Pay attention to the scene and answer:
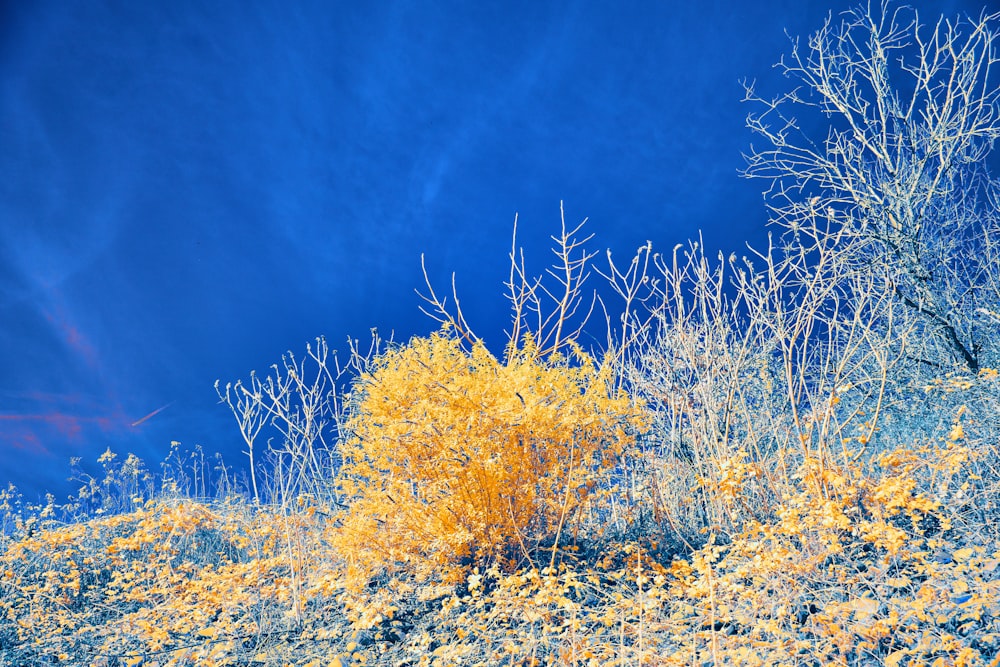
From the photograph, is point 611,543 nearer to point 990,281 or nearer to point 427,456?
point 427,456

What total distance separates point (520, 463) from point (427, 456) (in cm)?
83

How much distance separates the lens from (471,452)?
4.64 metres

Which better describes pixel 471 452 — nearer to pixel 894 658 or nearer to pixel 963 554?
pixel 894 658

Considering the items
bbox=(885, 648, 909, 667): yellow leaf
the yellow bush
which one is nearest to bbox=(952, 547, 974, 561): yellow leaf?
bbox=(885, 648, 909, 667): yellow leaf

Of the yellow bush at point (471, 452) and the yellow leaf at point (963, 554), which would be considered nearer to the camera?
the yellow leaf at point (963, 554)

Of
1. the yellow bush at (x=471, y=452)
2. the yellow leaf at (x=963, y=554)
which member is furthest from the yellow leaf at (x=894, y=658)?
the yellow bush at (x=471, y=452)

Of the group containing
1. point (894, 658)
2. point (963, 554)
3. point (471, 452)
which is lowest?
point (894, 658)

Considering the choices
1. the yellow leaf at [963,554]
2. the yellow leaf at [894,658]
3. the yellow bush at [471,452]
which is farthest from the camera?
the yellow bush at [471,452]

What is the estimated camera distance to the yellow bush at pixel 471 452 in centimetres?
457

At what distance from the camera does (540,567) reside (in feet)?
16.2

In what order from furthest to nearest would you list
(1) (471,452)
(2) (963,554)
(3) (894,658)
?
(1) (471,452)
(2) (963,554)
(3) (894,658)

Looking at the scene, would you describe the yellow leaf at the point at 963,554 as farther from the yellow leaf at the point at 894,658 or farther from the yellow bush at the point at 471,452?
the yellow bush at the point at 471,452

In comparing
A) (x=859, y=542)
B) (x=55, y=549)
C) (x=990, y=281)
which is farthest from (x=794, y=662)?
(x=55, y=549)

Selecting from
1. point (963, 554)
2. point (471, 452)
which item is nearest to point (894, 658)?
point (963, 554)
